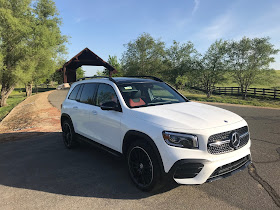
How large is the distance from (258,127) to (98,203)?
6.97 m

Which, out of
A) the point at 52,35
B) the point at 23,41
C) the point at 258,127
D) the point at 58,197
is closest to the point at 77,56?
the point at 52,35

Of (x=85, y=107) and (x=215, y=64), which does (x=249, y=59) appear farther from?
(x=85, y=107)

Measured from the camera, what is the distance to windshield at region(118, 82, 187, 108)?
3.91 metres

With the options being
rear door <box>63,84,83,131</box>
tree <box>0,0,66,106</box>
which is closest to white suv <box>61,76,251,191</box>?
rear door <box>63,84,83,131</box>

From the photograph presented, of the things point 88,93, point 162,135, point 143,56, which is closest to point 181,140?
point 162,135

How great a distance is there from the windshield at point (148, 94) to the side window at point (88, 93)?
0.87m

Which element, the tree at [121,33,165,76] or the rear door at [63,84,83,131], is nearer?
the rear door at [63,84,83,131]

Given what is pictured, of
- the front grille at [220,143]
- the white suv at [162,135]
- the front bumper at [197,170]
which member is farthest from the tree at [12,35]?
the front grille at [220,143]

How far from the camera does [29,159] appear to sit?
5.03m

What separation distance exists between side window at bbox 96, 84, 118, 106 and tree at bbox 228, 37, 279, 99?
3381cm

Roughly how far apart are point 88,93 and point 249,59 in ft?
112

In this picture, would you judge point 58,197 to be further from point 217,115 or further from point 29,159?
point 217,115

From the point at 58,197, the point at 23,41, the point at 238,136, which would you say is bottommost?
the point at 58,197

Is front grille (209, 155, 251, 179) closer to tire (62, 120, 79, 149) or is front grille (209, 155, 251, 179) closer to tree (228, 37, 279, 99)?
tire (62, 120, 79, 149)
